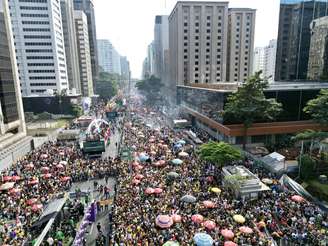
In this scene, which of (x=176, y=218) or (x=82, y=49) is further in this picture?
(x=82, y=49)

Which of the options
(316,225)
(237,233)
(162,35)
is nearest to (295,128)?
(316,225)

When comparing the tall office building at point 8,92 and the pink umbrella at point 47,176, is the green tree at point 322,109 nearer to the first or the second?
the pink umbrella at point 47,176

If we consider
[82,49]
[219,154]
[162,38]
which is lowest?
[219,154]

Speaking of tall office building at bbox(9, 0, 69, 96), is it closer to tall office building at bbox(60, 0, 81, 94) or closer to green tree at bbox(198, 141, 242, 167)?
tall office building at bbox(60, 0, 81, 94)

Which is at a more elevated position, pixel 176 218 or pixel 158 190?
pixel 158 190

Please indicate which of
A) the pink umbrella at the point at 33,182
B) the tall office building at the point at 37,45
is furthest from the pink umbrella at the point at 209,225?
the tall office building at the point at 37,45

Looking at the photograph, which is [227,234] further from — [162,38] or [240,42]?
[162,38]

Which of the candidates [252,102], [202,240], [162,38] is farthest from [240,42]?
[202,240]
